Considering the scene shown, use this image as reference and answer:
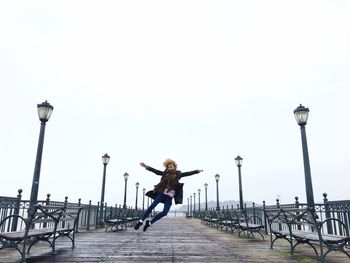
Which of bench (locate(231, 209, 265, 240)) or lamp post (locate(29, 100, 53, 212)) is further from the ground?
lamp post (locate(29, 100, 53, 212))

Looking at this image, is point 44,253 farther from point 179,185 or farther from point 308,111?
point 308,111

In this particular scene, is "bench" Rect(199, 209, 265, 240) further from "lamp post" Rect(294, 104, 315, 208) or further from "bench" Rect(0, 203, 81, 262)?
"bench" Rect(0, 203, 81, 262)

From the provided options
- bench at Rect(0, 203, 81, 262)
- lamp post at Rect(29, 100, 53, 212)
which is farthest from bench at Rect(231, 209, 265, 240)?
lamp post at Rect(29, 100, 53, 212)

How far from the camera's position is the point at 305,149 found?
10.6 m

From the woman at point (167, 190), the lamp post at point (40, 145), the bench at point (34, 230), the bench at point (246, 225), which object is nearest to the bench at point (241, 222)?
the bench at point (246, 225)

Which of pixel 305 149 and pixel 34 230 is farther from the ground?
pixel 305 149

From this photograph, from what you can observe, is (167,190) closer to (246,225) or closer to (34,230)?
(34,230)

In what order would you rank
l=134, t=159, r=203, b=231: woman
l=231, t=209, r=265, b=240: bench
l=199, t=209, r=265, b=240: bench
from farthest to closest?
l=199, t=209, r=265, b=240: bench
l=231, t=209, r=265, b=240: bench
l=134, t=159, r=203, b=231: woman

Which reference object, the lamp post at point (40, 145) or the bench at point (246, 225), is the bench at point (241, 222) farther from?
the lamp post at point (40, 145)

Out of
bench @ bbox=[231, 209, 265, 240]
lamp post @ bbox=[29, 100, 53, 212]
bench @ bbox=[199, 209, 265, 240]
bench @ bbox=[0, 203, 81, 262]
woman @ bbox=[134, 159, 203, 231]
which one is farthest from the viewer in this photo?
bench @ bbox=[199, 209, 265, 240]

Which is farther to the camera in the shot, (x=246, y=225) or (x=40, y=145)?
(x=246, y=225)

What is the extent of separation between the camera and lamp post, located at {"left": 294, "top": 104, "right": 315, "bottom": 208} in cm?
1027

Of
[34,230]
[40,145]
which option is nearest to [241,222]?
[40,145]

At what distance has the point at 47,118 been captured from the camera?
1076 centimetres
